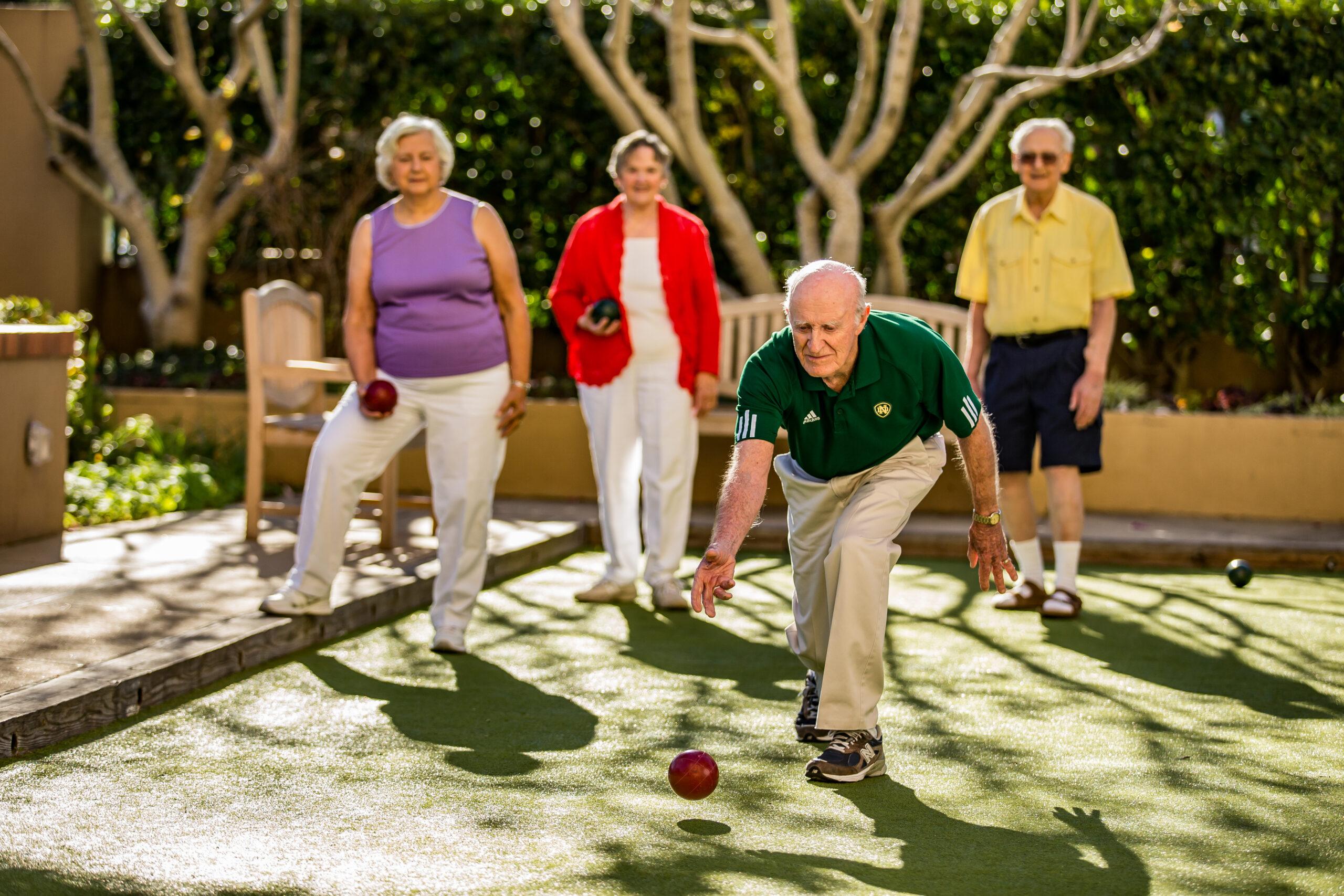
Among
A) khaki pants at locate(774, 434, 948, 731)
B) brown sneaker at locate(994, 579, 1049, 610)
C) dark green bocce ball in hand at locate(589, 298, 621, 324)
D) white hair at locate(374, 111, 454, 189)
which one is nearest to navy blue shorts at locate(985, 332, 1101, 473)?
brown sneaker at locate(994, 579, 1049, 610)

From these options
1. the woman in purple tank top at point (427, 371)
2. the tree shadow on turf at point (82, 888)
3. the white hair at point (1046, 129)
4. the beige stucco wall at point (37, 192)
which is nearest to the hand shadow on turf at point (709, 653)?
the woman in purple tank top at point (427, 371)

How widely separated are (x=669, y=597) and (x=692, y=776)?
8.79ft

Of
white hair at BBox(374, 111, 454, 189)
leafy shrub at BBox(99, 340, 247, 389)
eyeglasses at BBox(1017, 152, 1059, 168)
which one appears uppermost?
eyeglasses at BBox(1017, 152, 1059, 168)

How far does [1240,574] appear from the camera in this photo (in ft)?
22.3

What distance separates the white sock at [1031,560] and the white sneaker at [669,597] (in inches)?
51.7

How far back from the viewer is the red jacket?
6.18 m

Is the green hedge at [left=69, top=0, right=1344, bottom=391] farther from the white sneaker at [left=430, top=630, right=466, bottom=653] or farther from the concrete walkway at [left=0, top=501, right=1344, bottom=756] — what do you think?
the white sneaker at [left=430, top=630, right=466, bottom=653]

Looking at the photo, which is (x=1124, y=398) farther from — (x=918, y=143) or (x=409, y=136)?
(x=409, y=136)

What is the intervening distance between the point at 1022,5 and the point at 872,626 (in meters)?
5.74

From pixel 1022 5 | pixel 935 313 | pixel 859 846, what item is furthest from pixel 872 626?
pixel 1022 5

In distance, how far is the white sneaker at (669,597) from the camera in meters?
6.16

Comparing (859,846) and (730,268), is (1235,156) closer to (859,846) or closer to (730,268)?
(730,268)

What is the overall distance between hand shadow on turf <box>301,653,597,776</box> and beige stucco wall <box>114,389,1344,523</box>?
3.99 metres

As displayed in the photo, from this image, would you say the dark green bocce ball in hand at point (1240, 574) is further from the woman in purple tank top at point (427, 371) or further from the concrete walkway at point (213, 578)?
the woman in purple tank top at point (427, 371)
